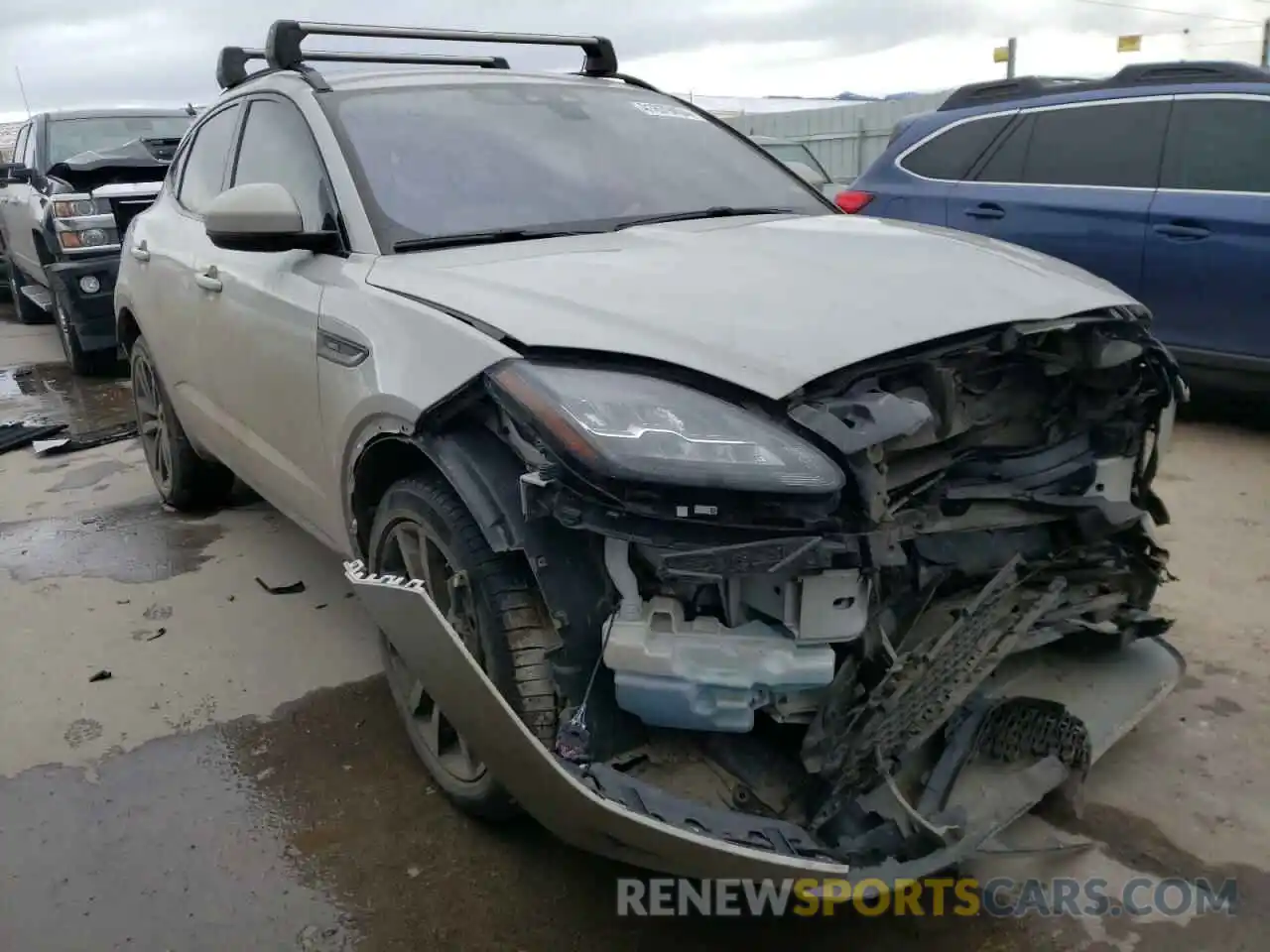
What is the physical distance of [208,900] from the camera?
2400 mm

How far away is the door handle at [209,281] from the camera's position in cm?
350

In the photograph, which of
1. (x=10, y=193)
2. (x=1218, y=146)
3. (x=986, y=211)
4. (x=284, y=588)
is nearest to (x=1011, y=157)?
(x=986, y=211)

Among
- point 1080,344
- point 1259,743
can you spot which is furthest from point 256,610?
point 1259,743

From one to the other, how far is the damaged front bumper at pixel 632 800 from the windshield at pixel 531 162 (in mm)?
1104

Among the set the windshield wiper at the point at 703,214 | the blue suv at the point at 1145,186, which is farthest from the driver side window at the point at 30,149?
the windshield wiper at the point at 703,214

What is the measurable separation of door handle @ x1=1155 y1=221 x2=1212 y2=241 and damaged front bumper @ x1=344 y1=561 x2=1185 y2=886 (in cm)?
358

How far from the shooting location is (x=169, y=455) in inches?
187

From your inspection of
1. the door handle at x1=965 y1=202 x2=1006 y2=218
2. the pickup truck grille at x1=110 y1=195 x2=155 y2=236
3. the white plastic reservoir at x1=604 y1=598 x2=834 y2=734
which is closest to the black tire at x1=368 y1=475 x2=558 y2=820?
the white plastic reservoir at x1=604 y1=598 x2=834 y2=734

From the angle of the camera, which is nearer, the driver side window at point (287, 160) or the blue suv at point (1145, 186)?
the driver side window at point (287, 160)

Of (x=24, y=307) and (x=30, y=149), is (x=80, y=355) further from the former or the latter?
(x=24, y=307)

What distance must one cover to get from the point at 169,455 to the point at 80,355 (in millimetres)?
4025

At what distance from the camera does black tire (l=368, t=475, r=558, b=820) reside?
2.12m

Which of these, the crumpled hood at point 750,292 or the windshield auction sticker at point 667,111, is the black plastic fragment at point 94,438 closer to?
the windshield auction sticker at point 667,111

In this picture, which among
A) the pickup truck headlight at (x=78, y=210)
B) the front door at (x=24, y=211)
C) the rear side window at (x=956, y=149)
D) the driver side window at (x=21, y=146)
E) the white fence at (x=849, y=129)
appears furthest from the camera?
the white fence at (x=849, y=129)
